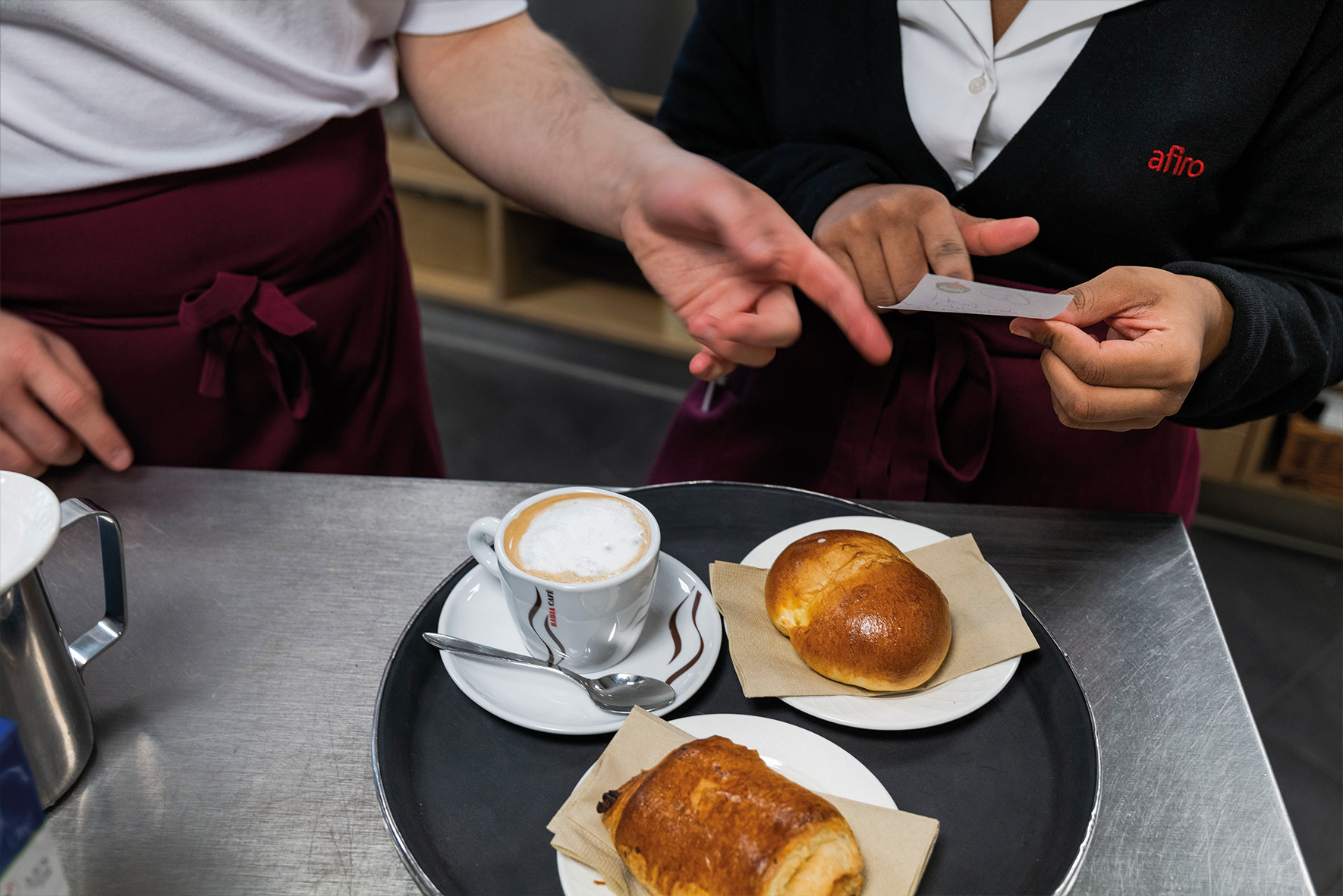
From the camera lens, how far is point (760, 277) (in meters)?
0.85

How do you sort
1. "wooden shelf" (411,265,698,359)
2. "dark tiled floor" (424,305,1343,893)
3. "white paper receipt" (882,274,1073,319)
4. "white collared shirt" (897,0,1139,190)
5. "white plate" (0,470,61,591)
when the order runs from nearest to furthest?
"white plate" (0,470,61,591) → "white paper receipt" (882,274,1073,319) → "white collared shirt" (897,0,1139,190) → "dark tiled floor" (424,305,1343,893) → "wooden shelf" (411,265,698,359)

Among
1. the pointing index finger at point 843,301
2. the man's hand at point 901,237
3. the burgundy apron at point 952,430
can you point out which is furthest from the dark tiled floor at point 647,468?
the pointing index finger at point 843,301

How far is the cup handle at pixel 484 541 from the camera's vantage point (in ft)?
2.55

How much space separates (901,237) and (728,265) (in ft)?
0.65

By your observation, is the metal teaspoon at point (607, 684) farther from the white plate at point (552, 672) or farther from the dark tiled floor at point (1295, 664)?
the dark tiled floor at point (1295, 664)

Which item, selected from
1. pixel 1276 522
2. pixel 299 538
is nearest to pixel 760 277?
pixel 299 538

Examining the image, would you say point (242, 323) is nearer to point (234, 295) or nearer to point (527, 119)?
point (234, 295)

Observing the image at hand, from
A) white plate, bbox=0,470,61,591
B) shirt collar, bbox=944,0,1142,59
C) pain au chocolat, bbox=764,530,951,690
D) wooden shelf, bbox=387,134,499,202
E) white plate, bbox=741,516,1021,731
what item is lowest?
wooden shelf, bbox=387,134,499,202

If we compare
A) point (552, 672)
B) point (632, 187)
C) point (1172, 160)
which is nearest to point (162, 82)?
point (632, 187)

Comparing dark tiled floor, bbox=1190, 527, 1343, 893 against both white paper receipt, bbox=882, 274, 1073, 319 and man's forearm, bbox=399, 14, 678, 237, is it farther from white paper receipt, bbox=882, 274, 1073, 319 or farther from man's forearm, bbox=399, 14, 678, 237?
man's forearm, bbox=399, 14, 678, 237

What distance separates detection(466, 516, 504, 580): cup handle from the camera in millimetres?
776

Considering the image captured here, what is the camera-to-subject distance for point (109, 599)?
70 centimetres

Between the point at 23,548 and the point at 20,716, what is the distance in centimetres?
13

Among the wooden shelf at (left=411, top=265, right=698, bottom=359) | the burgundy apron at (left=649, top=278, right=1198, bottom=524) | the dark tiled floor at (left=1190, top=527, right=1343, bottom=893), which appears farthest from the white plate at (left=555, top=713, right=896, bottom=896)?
the wooden shelf at (left=411, top=265, right=698, bottom=359)
